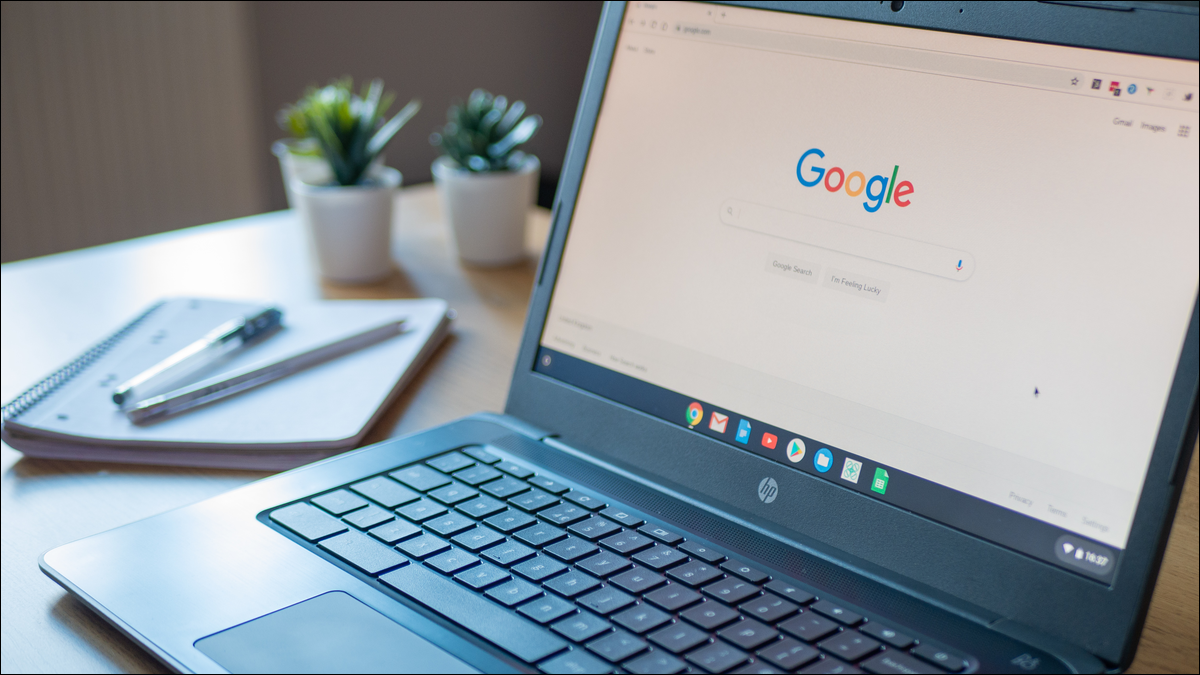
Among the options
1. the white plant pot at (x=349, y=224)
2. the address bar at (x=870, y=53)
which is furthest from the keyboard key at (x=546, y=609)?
the white plant pot at (x=349, y=224)

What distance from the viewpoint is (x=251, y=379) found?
28.4 inches

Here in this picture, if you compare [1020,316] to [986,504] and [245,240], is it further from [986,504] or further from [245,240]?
[245,240]

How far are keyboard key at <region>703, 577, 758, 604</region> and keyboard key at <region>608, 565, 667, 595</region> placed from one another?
2 centimetres

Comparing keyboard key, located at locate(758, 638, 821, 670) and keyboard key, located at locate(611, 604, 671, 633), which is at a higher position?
keyboard key, located at locate(758, 638, 821, 670)

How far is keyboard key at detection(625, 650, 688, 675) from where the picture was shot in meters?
0.38

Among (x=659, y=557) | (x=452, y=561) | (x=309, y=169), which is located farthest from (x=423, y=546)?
(x=309, y=169)

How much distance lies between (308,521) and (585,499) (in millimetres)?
155

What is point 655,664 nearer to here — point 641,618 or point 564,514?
point 641,618

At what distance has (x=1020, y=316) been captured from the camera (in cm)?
44

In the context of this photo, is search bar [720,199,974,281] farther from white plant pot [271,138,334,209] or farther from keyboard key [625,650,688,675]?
white plant pot [271,138,334,209]

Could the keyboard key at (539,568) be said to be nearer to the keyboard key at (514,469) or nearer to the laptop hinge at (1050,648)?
the keyboard key at (514,469)

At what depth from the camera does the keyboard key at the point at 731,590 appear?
0.43m

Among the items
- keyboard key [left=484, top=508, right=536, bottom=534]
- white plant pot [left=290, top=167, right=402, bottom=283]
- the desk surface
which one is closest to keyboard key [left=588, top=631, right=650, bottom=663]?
keyboard key [left=484, top=508, right=536, bottom=534]

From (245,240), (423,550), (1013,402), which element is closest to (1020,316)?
(1013,402)
